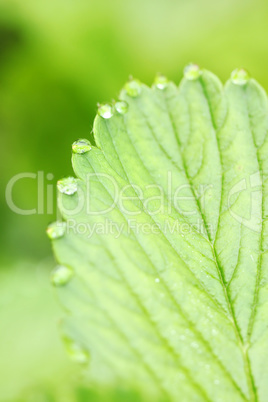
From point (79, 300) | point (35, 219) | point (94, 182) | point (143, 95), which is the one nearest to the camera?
point (79, 300)

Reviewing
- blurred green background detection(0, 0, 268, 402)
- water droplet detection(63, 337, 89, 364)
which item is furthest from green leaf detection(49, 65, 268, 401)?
blurred green background detection(0, 0, 268, 402)

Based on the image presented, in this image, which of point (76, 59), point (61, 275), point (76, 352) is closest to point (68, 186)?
point (61, 275)

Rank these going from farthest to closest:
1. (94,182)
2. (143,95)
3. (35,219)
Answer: (35,219) → (143,95) → (94,182)

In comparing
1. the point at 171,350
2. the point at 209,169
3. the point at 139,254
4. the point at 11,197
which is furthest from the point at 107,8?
the point at 171,350

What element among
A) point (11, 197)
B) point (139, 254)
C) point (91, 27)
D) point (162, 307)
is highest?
point (91, 27)

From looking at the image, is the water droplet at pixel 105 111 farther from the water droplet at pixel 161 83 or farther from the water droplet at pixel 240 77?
the water droplet at pixel 240 77

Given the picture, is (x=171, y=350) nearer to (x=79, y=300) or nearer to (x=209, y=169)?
(x=79, y=300)

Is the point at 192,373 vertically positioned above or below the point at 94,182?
below

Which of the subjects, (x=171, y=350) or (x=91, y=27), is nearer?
(x=171, y=350)
